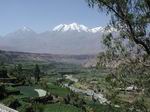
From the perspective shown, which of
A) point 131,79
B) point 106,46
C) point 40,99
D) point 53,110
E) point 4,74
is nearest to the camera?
point 131,79

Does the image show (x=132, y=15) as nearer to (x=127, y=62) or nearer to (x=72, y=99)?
(x=127, y=62)

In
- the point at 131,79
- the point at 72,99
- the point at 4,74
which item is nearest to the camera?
the point at 131,79

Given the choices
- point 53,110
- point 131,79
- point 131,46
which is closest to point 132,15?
point 131,46

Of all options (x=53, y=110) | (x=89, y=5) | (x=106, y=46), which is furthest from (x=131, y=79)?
(x=53, y=110)

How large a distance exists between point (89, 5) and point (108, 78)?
348 centimetres

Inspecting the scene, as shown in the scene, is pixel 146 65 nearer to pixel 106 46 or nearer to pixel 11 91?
pixel 106 46

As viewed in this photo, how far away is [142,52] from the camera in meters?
17.6

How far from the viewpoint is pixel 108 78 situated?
17750mm

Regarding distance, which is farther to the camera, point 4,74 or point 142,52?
point 4,74

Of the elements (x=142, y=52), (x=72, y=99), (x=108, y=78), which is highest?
(x=142, y=52)

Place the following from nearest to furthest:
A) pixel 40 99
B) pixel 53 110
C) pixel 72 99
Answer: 1. pixel 53 110
2. pixel 40 99
3. pixel 72 99

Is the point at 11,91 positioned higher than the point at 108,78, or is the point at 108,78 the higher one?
the point at 108,78

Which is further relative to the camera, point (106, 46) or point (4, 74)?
point (4, 74)

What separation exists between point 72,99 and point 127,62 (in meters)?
86.3
